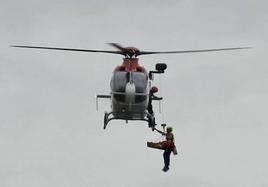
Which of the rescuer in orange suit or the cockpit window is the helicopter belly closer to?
the cockpit window

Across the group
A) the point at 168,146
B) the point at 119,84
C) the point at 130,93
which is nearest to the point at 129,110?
the point at 130,93

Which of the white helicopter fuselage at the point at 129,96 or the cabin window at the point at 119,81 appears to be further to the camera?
the cabin window at the point at 119,81

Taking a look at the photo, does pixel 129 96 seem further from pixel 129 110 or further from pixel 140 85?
pixel 140 85

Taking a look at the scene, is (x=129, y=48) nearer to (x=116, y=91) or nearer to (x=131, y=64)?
(x=131, y=64)

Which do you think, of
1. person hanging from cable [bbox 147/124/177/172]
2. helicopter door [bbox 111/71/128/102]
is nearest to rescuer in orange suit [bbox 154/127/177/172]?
person hanging from cable [bbox 147/124/177/172]

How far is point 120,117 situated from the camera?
4134 cm

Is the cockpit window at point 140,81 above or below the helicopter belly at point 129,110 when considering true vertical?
above

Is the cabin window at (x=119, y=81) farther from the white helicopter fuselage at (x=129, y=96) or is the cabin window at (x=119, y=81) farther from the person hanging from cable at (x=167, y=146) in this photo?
the person hanging from cable at (x=167, y=146)

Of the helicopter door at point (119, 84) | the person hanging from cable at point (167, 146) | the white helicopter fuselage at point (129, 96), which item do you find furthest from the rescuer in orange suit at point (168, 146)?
the helicopter door at point (119, 84)

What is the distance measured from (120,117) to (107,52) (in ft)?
13.5

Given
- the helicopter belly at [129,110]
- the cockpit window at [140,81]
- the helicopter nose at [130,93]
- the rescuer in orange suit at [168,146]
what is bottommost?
the rescuer in orange suit at [168,146]

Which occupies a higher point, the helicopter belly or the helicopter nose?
the helicopter nose

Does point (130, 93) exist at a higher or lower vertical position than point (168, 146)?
higher

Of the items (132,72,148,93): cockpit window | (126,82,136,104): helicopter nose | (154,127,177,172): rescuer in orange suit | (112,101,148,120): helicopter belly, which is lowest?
(154,127,177,172): rescuer in orange suit
